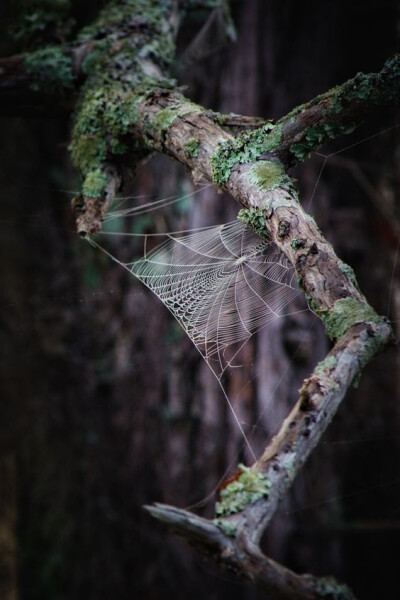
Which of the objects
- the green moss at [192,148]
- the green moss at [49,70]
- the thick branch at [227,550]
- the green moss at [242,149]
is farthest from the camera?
the green moss at [49,70]

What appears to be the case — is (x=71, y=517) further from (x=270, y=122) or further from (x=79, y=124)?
(x=270, y=122)

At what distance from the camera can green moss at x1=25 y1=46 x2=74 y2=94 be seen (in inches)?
55.0

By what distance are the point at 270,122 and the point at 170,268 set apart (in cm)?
66

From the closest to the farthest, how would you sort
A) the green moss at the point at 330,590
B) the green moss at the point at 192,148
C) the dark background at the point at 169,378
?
the green moss at the point at 330,590 < the green moss at the point at 192,148 < the dark background at the point at 169,378

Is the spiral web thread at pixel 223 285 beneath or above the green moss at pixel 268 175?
beneath

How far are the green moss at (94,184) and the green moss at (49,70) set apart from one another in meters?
0.36

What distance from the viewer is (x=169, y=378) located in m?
2.13

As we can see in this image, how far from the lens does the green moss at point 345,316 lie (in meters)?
0.71

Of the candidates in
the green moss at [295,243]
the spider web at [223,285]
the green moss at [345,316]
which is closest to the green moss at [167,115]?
the spider web at [223,285]

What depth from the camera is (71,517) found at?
2.30 metres

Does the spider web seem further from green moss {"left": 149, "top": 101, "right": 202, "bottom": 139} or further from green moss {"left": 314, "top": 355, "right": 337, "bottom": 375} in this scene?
green moss {"left": 314, "top": 355, "right": 337, "bottom": 375}

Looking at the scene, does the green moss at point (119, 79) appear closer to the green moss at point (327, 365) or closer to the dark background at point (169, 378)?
the dark background at point (169, 378)

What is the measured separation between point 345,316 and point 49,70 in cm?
108

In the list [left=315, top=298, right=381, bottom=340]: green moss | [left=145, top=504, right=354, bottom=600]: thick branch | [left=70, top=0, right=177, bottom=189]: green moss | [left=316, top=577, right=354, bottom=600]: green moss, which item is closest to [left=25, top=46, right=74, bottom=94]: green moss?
[left=70, top=0, right=177, bottom=189]: green moss
